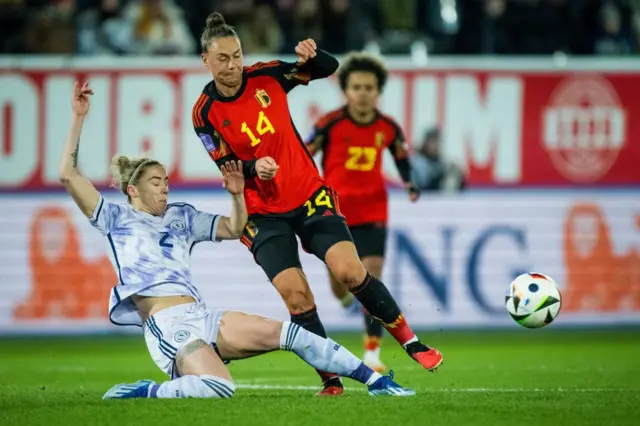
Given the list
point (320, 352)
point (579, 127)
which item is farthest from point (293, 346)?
point (579, 127)

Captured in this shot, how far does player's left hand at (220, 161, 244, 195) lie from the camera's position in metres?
7.76

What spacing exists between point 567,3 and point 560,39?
1.78 feet

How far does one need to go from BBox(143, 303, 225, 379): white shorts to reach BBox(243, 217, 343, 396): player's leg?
63cm

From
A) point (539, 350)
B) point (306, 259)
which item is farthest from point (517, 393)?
point (306, 259)

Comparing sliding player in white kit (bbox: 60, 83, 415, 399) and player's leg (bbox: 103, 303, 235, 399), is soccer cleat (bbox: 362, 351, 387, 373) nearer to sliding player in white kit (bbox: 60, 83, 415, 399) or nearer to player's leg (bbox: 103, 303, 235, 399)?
sliding player in white kit (bbox: 60, 83, 415, 399)

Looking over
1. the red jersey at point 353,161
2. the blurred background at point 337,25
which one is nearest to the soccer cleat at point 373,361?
the red jersey at point 353,161

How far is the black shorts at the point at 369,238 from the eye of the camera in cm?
1112

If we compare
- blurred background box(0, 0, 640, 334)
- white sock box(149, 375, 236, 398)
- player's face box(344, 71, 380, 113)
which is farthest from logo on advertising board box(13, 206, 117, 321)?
white sock box(149, 375, 236, 398)

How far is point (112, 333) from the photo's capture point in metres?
15.6

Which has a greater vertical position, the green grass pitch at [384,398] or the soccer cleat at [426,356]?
the soccer cleat at [426,356]

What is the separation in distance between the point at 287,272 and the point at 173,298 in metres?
0.84

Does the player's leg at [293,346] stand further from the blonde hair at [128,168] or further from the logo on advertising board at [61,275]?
the logo on advertising board at [61,275]

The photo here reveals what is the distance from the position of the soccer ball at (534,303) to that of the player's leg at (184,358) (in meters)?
2.24

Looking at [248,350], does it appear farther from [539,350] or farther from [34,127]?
[34,127]
